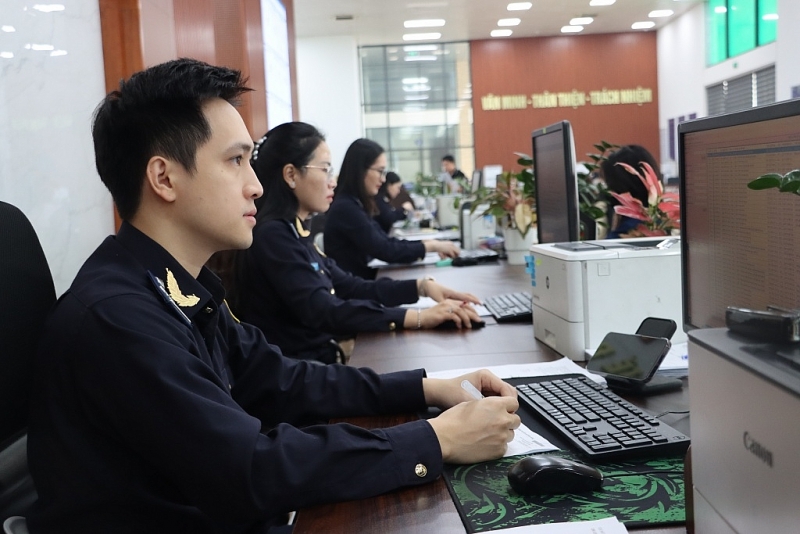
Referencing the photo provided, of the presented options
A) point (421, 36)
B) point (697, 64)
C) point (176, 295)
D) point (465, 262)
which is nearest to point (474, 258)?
point (465, 262)

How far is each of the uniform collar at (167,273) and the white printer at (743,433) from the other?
0.71m

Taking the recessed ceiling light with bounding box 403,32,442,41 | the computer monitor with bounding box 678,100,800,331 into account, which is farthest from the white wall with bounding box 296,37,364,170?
the computer monitor with bounding box 678,100,800,331

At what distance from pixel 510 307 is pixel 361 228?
62.1 inches

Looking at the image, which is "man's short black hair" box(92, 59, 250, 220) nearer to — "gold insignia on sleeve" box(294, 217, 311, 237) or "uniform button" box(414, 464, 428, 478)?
"uniform button" box(414, 464, 428, 478)

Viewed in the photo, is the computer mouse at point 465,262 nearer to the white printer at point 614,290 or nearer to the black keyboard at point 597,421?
the white printer at point 614,290

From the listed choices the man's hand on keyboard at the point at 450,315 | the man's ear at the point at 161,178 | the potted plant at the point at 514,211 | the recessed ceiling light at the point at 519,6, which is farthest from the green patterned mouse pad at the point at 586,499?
the recessed ceiling light at the point at 519,6

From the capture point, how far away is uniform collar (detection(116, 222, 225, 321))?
113cm

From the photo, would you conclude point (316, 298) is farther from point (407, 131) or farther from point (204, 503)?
point (407, 131)

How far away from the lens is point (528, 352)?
5.99 ft

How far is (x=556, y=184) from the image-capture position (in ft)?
7.52

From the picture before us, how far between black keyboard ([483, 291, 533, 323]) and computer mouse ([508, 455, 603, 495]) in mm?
1294

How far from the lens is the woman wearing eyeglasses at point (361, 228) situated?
3844mm

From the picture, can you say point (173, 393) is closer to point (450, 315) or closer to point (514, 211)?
point (450, 315)

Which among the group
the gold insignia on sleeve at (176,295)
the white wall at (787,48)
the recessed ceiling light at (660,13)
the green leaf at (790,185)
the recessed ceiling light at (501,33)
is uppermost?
the recessed ceiling light at (501,33)
